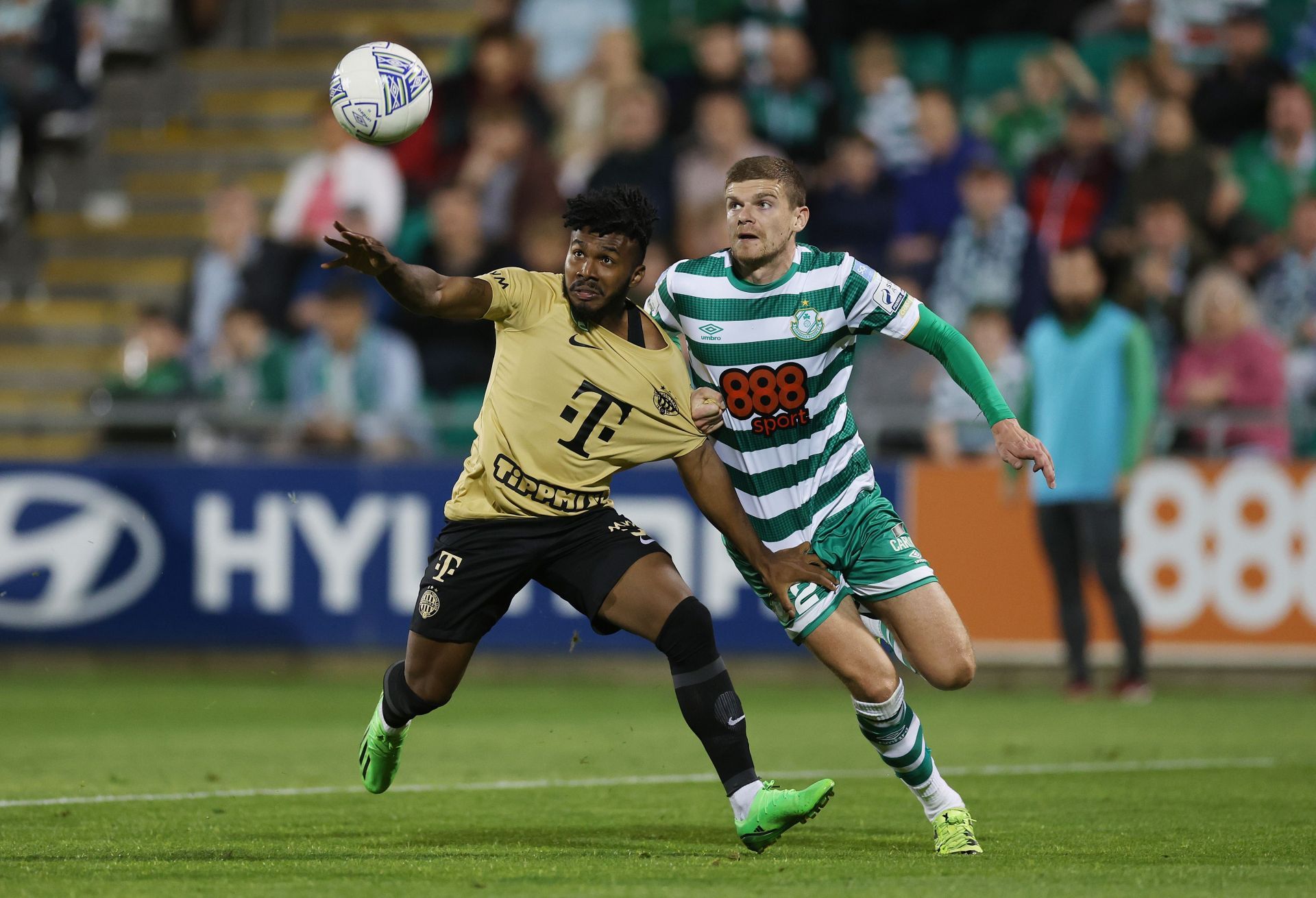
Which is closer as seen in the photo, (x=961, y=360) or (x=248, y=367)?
(x=961, y=360)

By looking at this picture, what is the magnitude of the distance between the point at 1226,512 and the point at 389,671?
720 cm

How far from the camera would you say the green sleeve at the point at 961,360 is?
6.86 metres

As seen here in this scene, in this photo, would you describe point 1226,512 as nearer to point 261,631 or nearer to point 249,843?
point 261,631

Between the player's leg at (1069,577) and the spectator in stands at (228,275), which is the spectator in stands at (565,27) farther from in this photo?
the player's leg at (1069,577)

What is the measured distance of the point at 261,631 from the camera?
13781 millimetres

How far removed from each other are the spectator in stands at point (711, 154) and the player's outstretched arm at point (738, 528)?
8159mm

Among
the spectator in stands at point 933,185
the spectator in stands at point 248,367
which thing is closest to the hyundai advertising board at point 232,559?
the spectator in stands at point 248,367

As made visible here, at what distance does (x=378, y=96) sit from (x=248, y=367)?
7963 millimetres

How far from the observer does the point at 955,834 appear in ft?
22.0

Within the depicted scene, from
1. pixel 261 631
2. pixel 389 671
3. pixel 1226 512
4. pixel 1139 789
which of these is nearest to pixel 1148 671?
pixel 1226 512

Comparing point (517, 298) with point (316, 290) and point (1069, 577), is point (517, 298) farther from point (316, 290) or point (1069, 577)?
point (316, 290)

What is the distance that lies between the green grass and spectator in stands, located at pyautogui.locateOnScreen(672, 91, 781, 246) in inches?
156

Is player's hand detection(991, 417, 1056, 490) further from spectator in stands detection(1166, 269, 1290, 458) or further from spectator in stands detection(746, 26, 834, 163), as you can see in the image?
spectator in stands detection(746, 26, 834, 163)

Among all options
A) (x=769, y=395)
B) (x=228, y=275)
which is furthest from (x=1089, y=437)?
(x=228, y=275)
